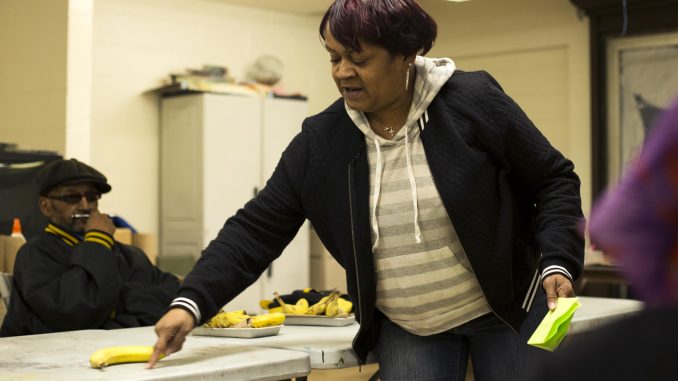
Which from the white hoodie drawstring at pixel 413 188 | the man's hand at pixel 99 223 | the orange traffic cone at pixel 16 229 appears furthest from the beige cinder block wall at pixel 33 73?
the white hoodie drawstring at pixel 413 188

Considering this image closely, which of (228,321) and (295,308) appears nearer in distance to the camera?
(228,321)

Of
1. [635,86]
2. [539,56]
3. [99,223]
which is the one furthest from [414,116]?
[539,56]

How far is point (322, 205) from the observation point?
6.63 ft

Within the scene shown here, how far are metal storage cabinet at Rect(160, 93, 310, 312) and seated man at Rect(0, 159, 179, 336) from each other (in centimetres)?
364

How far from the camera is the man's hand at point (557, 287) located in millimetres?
1858

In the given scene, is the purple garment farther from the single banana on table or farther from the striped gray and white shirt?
the single banana on table

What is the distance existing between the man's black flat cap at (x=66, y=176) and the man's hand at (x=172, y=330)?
1539 millimetres

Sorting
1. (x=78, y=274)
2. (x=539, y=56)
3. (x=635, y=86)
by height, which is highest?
(x=539, y=56)

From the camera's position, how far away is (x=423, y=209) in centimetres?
192

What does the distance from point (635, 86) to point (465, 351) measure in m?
5.55

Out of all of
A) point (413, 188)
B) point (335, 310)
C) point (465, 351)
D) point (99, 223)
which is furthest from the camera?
point (99, 223)

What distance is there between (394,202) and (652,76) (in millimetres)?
5628

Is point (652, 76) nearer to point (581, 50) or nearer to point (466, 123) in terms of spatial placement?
point (581, 50)

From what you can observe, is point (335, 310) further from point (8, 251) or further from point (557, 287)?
point (8, 251)
